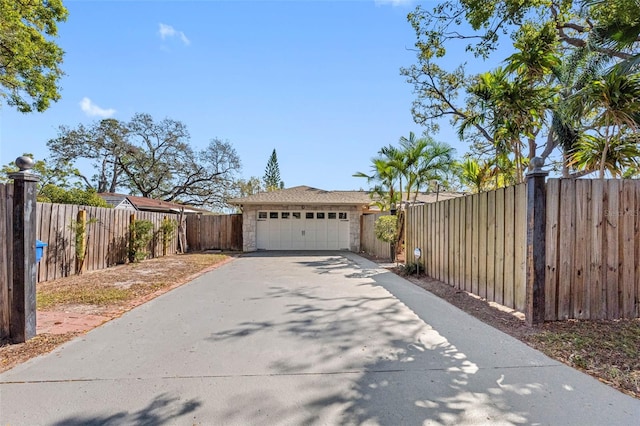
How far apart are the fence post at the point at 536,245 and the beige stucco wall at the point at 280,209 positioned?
41.4 feet

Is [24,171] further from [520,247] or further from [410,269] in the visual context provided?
[410,269]

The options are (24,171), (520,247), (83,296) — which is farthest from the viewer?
Answer: (83,296)

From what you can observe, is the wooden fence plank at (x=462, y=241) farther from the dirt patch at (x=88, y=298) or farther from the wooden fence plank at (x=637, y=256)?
the dirt patch at (x=88, y=298)

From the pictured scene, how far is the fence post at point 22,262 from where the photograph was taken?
3.87m

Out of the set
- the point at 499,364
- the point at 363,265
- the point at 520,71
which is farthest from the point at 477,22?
the point at 363,265

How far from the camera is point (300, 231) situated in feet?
56.6

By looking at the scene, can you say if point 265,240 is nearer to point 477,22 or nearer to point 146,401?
point 477,22

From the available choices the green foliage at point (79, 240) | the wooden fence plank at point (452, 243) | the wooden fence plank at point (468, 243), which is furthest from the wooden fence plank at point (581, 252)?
the green foliage at point (79, 240)

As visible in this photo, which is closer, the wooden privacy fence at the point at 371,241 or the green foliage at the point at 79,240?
the green foliage at the point at 79,240

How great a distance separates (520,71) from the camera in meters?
6.98

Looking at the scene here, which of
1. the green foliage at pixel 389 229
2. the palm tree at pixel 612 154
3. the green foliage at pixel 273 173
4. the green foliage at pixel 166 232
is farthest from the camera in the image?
the green foliage at pixel 273 173

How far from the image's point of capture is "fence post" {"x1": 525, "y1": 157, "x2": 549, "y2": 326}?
14.4 feet

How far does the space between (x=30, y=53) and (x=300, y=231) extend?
12.5 m

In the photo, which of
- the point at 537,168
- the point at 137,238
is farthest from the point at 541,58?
the point at 137,238
